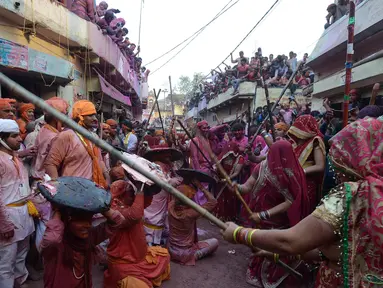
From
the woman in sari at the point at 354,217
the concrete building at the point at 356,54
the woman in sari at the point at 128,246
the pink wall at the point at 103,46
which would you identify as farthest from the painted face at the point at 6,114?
the concrete building at the point at 356,54

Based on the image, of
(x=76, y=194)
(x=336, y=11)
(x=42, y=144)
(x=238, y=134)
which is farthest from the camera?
(x=336, y=11)

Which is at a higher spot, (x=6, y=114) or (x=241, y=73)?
(x=241, y=73)

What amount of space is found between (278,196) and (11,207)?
9.77 ft

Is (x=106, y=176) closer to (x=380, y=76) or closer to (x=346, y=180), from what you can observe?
(x=346, y=180)

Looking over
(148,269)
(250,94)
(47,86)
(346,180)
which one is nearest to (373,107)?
(346,180)

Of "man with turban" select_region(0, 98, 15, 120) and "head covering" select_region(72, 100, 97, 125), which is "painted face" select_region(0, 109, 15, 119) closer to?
"man with turban" select_region(0, 98, 15, 120)

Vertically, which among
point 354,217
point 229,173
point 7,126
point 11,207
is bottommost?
point 229,173

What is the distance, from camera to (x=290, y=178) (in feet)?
11.3

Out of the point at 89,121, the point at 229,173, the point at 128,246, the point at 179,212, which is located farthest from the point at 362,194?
A: the point at 229,173

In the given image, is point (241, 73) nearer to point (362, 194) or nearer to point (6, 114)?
point (6, 114)

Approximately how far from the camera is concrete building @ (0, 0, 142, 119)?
609cm

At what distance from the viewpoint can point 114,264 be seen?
3.35 m

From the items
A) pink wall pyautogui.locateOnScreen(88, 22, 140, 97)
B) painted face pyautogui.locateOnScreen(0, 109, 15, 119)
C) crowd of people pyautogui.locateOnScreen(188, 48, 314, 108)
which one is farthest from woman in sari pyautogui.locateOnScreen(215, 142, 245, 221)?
crowd of people pyautogui.locateOnScreen(188, 48, 314, 108)

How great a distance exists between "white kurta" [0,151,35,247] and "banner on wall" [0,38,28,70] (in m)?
3.37
